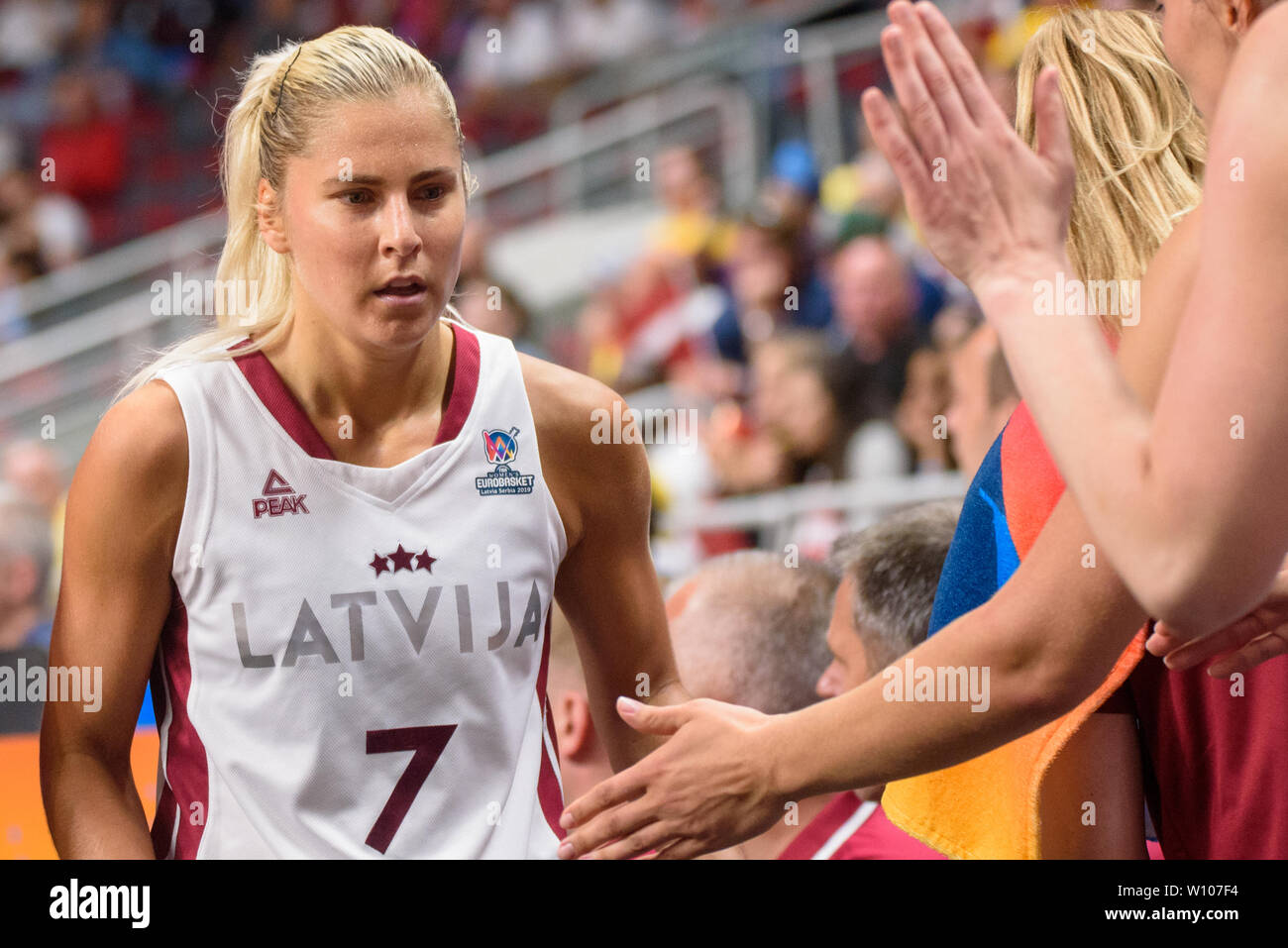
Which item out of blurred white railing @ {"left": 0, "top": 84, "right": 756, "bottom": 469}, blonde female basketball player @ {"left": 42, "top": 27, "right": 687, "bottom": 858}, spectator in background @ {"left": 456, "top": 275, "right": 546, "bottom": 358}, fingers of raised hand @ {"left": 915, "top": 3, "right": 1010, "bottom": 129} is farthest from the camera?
blurred white railing @ {"left": 0, "top": 84, "right": 756, "bottom": 469}

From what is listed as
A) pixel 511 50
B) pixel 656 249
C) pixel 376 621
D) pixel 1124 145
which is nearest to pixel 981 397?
pixel 1124 145

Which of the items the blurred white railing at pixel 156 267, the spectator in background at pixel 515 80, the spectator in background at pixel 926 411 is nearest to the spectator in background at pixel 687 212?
the blurred white railing at pixel 156 267

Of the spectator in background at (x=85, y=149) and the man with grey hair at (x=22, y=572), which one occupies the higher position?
the spectator in background at (x=85, y=149)

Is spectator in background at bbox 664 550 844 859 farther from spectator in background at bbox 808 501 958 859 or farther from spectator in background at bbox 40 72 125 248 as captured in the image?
spectator in background at bbox 40 72 125 248

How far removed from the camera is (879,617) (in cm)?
225

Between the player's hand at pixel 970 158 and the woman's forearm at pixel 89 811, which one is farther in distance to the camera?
the woman's forearm at pixel 89 811

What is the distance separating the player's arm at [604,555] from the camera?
1.99 m

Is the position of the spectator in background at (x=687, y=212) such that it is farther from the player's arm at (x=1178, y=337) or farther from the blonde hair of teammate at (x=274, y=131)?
the player's arm at (x=1178, y=337)

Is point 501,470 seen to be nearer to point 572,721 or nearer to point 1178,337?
point 572,721

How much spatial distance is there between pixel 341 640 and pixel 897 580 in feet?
2.98

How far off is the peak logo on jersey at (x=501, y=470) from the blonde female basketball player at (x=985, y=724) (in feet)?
1.11

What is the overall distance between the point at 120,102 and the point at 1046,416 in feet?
29.9

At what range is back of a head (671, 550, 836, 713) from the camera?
8.01 ft

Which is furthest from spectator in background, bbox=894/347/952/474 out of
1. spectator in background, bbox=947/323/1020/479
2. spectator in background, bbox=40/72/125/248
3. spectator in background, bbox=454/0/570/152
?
spectator in background, bbox=40/72/125/248
